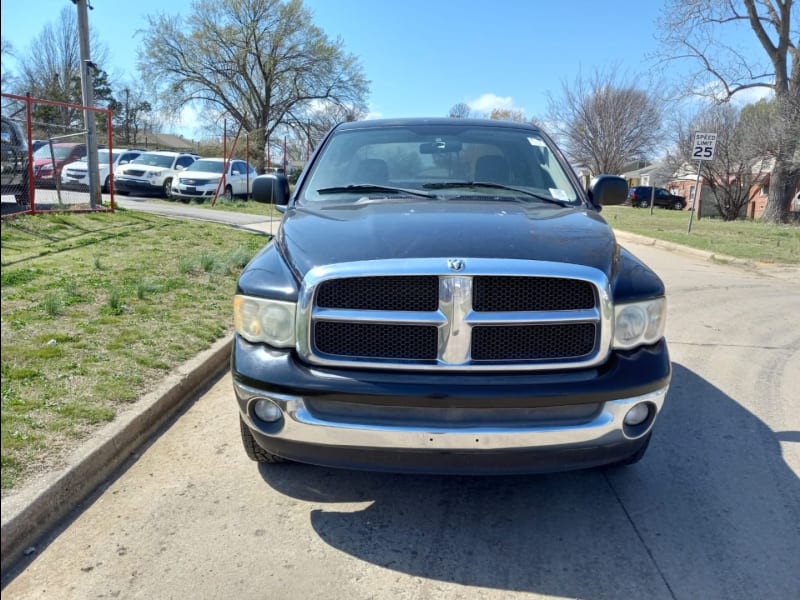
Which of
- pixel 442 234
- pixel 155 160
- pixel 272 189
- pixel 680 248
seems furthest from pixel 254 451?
pixel 155 160

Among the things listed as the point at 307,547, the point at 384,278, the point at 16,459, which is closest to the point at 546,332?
the point at 384,278

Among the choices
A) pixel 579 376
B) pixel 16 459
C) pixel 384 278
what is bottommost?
pixel 16 459

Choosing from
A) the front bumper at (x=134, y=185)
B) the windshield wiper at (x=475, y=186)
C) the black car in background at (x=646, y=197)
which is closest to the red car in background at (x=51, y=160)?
the front bumper at (x=134, y=185)

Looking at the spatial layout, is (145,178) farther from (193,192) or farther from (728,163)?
(728,163)

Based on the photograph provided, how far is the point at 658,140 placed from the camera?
46938 millimetres

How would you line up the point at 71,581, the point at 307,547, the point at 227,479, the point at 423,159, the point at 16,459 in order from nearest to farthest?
1. the point at 71,581
2. the point at 307,547
3. the point at 16,459
4. the point at 227,479
5. the point at 423,159

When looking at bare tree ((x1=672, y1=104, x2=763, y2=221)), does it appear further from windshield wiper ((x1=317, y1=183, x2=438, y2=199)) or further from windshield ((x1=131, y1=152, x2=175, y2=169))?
windshield wiper ((x1=317, y1=183, x2=438, y2=199))

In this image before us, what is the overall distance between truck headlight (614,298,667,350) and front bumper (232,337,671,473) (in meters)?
0.10

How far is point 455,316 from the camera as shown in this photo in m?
2.57

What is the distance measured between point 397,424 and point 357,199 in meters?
1.61

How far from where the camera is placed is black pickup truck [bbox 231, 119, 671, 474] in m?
2.52

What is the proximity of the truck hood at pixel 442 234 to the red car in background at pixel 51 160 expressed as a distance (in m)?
9.59

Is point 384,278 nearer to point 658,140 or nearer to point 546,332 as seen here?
point 546,332

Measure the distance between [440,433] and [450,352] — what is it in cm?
33
